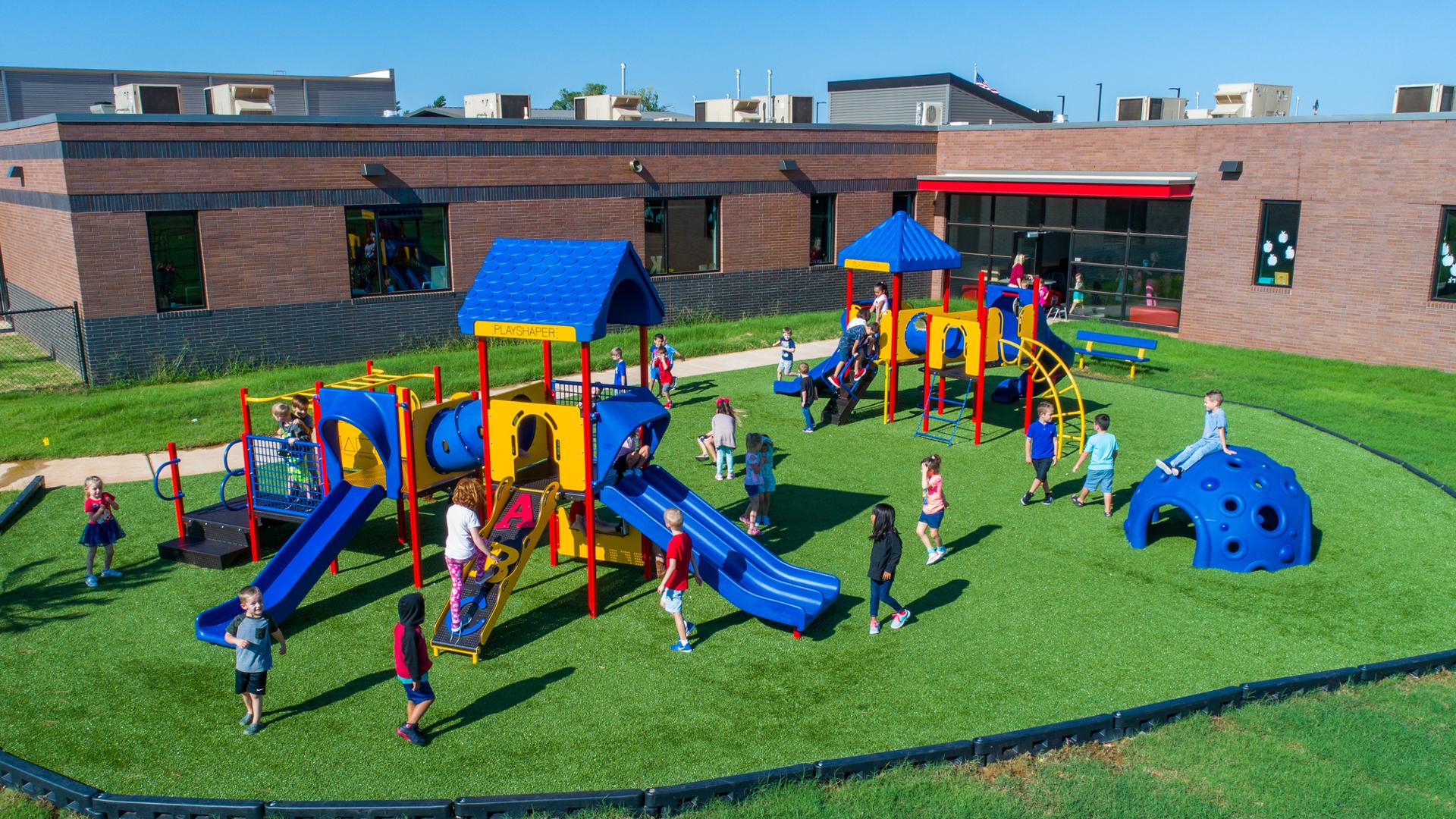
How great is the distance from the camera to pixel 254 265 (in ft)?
73.3

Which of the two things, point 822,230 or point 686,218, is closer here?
point 686,218

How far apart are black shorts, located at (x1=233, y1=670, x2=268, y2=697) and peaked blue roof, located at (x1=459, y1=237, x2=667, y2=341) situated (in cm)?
410

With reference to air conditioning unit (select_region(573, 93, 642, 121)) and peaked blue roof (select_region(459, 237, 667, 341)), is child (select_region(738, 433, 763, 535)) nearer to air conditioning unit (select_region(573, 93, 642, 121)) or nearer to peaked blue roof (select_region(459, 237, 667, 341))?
peaked blue roof (select_region(459, 237, 667, 341))

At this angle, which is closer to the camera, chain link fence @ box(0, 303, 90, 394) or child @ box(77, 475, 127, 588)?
child @ box(77, 475, 127, 588)

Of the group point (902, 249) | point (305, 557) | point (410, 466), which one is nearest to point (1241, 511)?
point (902, 249)

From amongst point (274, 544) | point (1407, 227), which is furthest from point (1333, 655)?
point (1407, 227)

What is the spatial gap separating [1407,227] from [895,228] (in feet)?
38.8

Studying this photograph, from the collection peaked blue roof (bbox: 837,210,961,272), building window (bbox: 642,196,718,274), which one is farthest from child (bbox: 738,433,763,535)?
building window (bbox: 642,196,718,274)

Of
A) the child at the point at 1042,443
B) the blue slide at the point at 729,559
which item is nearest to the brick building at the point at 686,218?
the child at the point at 1042,443

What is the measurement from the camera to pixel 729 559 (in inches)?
463

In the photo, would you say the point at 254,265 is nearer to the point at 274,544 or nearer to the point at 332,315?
the point at 332,315

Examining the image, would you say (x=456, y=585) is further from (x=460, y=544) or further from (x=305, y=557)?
(x=305, y=557)

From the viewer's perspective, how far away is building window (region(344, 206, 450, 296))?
77.9 ft

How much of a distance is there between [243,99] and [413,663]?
700 inches
